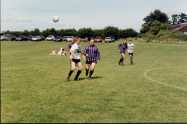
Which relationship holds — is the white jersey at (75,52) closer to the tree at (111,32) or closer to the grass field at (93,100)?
the grass field at (93,100)

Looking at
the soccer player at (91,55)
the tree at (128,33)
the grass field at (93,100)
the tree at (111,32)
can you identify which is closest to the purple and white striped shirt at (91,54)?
the soccer player at (91,55)

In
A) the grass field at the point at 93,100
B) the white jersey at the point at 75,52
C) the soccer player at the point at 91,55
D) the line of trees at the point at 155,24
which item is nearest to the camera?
the grass field at the point at 93,100

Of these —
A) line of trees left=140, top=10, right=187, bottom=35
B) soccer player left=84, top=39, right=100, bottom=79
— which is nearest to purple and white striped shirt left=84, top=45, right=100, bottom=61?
soccer player left=84, top=39, right=100, bottom=79

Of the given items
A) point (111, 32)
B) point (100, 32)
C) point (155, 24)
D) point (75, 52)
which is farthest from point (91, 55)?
point (100, 32)

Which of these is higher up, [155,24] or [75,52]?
[155,24]

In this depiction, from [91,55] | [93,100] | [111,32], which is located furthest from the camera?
[111,32]

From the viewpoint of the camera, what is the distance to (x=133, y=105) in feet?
48.3

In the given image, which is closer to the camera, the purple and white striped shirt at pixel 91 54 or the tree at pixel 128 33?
the purple and white striped shirt at pixel 91 54

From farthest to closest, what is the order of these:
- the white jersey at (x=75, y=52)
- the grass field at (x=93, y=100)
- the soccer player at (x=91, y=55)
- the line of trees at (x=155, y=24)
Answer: the line of trees at (x=155, y=24) < the soccer player at (x=91, y=55) < the white jersey at (x=75, y=52) < the grass field at (x=93, y=100)

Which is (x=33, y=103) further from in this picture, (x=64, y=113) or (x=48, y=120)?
(x=48, y=120)

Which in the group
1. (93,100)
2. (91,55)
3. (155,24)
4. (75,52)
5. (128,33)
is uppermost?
(155,24)

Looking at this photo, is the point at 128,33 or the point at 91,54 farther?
the point at 128,33

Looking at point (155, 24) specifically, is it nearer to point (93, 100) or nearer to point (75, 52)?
point (75, 52)

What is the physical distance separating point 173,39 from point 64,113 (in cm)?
10533
